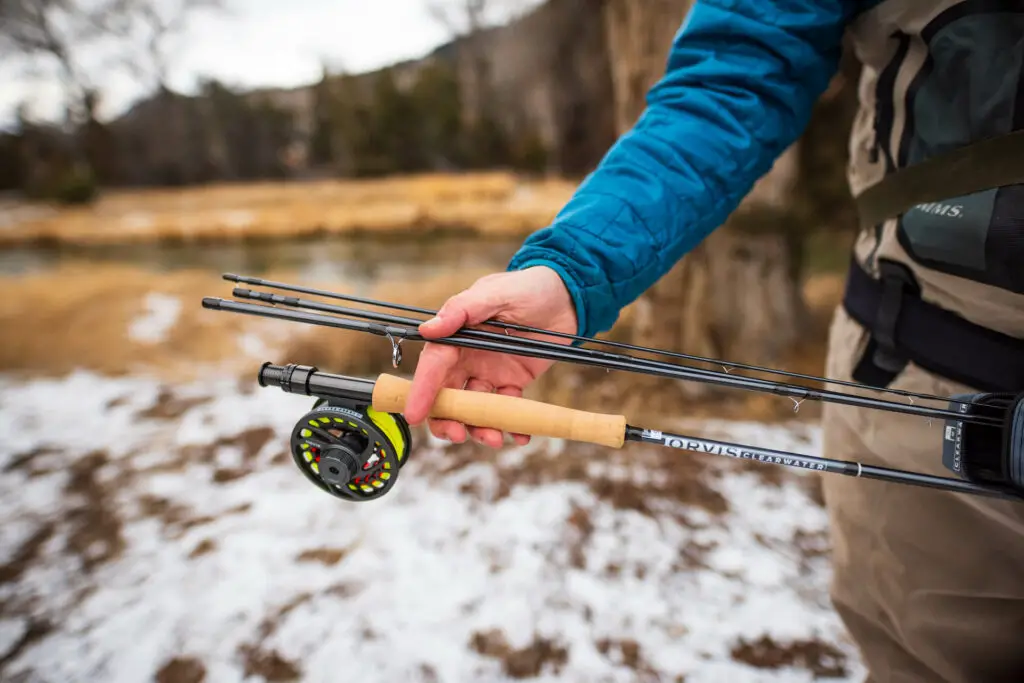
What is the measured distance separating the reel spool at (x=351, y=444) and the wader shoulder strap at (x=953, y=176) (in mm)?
749

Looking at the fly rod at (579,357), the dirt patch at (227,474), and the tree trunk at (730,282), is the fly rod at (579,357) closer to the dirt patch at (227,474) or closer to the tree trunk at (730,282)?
the dirt patch at (227,474)

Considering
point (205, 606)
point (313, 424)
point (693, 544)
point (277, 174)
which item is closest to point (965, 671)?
point (313, 424)

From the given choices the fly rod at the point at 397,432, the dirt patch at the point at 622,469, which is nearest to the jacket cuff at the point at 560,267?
the fly rod at the point at 397,432

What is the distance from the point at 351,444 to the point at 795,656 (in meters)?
1.43

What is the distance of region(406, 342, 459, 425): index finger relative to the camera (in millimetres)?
687

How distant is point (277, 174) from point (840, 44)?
3.32 meters

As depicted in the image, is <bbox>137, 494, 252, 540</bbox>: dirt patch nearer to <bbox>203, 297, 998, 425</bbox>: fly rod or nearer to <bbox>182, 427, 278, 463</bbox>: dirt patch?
<bbox>182, 427, 278, 463</bbox>: dirt patch

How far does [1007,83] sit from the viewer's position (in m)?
0.58

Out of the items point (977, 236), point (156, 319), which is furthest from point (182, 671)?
point (156, 319)

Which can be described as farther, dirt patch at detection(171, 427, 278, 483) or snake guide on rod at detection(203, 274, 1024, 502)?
dirt patch at detection(171, 427, 278, 483)

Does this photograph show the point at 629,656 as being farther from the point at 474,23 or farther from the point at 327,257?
the point at 474,23

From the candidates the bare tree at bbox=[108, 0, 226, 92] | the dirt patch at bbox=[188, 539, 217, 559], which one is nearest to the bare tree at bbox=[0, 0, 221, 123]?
the bare tree at bbox=[108, 0, 226, 92]

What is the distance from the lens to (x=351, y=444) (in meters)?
0.76

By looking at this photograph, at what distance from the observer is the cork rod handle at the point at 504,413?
2.31 feet
